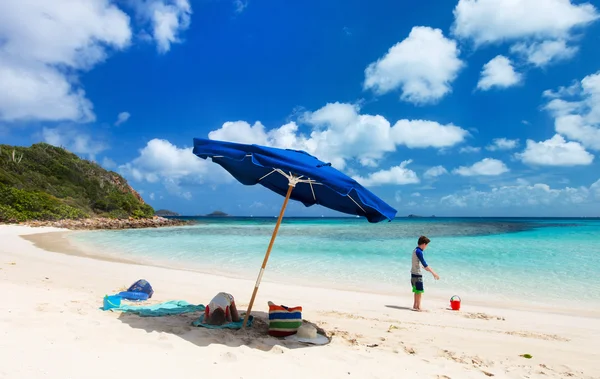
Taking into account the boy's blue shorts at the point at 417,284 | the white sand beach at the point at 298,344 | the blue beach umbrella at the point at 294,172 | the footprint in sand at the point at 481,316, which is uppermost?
the blue beach umbrella at the point at 294,172

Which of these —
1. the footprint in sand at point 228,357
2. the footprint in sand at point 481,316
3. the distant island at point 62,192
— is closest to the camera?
the footprint in sand at point 228,357

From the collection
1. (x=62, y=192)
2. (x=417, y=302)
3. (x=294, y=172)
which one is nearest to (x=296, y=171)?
(x=294, y=172)

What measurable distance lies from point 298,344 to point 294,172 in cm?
217

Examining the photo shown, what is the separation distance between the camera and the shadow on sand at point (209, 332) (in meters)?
4.52

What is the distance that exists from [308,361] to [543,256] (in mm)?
17772

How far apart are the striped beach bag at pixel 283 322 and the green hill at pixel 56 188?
133 ft

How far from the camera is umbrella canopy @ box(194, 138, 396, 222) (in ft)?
15.5

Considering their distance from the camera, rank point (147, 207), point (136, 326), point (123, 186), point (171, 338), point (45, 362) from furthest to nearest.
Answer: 1. point (123, 186)
2. point (147, 207)
3. point (136, 326)
4. point (171, 338)
5. point (45, 362)

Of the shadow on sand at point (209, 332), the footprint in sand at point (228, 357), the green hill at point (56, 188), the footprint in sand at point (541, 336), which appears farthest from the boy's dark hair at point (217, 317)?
the green hill at point (56, 188)

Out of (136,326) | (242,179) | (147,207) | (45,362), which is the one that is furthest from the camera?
(147,207)

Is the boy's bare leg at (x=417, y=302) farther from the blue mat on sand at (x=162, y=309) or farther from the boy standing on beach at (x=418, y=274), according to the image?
the blue mat on sand at (x=162, y=309)

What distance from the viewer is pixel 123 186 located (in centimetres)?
7150

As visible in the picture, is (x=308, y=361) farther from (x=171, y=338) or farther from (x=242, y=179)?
(x=242, y=179)

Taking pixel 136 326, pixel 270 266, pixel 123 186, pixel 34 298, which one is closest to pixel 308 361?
pixel 136 326
